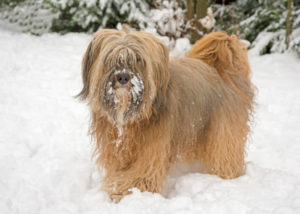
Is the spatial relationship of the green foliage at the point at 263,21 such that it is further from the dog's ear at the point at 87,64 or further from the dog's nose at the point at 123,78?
the dog's nose at the point at 123,78

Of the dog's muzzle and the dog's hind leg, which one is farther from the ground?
the dog's muzzle

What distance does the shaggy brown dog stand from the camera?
256 cm

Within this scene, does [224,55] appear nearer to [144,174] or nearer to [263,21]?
[144,174]

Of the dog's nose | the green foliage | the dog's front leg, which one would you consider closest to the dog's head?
the dog's nose

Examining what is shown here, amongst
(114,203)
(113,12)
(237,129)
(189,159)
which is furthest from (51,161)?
(113,12)

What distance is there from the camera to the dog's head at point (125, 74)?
98.7 inches

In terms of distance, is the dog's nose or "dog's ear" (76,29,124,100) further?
"dog's ear" (76,29,124,100)

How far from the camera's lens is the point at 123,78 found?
2.47 meters

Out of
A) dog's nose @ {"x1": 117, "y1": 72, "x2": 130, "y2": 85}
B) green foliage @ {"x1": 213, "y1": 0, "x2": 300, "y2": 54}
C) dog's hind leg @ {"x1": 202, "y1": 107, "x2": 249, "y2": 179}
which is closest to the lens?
dog's nose @ {"x1": 117, "y1": 72, "x2": 130, "y2": 85}

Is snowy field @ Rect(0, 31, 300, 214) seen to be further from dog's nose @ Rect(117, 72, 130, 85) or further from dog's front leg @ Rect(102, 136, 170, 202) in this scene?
dog's nose @ Rect(117, 72, 130, 85)

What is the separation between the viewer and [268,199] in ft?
9.20

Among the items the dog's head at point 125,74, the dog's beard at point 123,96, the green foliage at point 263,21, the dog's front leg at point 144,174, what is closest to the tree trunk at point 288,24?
the green foliage at point 263,21

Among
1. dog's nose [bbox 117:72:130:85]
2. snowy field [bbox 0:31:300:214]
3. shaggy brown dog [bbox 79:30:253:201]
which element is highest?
dog's nose [bbox 117:72:130:85]

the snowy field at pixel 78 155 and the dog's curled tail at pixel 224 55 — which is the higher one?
the dog's curled tail at pixel 224 55
